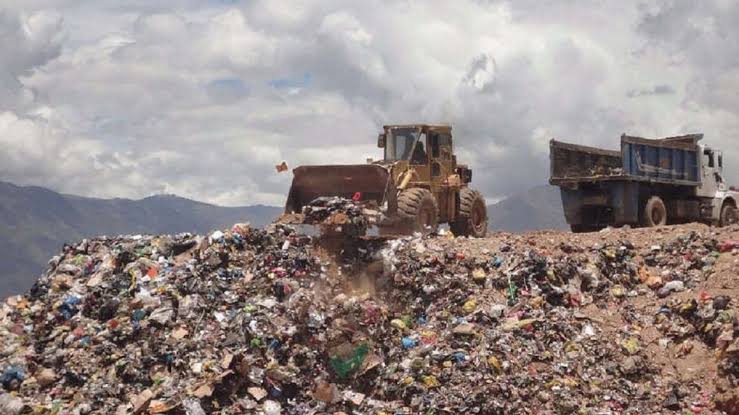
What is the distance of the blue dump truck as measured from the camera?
1630 centimetres

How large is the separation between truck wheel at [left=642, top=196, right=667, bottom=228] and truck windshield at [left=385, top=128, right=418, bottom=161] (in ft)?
17.5

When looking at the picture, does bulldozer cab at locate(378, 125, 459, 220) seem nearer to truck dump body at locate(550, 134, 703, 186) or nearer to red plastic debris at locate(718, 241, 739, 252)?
truck dump body at locate(550, 134, 703, 186)

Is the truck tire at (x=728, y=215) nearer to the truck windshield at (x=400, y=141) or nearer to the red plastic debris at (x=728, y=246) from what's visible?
the red plastic debris at (x=728, y=246)

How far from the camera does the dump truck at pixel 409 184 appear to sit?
1308 cm

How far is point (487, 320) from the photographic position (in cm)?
1070

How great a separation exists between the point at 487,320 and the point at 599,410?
6.25 feet

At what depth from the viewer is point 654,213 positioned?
1675 cm

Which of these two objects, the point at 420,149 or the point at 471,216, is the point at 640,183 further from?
the point at 420,149

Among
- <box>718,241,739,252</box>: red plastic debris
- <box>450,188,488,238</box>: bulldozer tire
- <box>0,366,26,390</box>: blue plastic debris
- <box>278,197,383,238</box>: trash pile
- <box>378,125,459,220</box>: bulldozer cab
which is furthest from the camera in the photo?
<box>450,188,488,238</box>: bulldozer tire

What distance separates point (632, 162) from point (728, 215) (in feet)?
13.5

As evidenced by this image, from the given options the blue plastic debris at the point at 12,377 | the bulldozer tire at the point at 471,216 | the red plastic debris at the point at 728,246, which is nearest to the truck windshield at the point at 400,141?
the bulldozer tire at the point at 471,216

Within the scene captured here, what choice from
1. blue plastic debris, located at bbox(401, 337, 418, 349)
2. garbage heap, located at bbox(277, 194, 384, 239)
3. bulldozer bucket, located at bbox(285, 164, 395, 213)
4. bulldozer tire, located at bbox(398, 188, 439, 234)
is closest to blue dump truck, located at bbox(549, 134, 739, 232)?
bulldozer tire, located at bbox(398, 188, 439, 234)

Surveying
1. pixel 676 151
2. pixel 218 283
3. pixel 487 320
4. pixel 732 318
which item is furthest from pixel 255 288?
pixel 676 151

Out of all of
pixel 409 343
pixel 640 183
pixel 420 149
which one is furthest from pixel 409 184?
pixel 640 183
